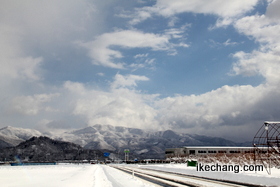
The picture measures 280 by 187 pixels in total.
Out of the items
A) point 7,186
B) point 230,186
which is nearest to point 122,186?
point 230,186

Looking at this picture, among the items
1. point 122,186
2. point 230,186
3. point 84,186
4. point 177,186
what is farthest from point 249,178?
point 84,186

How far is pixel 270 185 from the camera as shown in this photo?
98.0 feet

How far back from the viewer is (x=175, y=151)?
195 metres

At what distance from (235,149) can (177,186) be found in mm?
173625

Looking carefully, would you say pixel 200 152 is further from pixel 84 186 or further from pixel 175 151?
pixel 84 186

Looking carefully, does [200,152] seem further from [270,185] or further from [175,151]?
[270,185]

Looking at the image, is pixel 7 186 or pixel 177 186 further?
pixel 7 186

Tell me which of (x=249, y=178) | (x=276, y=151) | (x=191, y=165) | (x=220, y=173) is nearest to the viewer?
(x=249, y=178)

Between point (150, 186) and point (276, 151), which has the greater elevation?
point (276, 151)

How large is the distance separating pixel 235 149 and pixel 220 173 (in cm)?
15934

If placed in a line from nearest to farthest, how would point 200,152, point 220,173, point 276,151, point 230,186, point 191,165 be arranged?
point 230,186 → point 220,173 → point 276,151 → point 191,165 → point 200,152

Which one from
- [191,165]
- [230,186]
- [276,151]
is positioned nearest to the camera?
[230,186]

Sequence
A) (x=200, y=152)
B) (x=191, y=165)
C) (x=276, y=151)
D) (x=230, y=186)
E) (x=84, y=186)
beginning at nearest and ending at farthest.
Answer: (x=230, y=186) → (x=84, y=186) → (x=276, y=151) → (x=191, y=165) → (x=200, y=152)

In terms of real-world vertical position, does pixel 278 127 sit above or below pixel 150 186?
above
